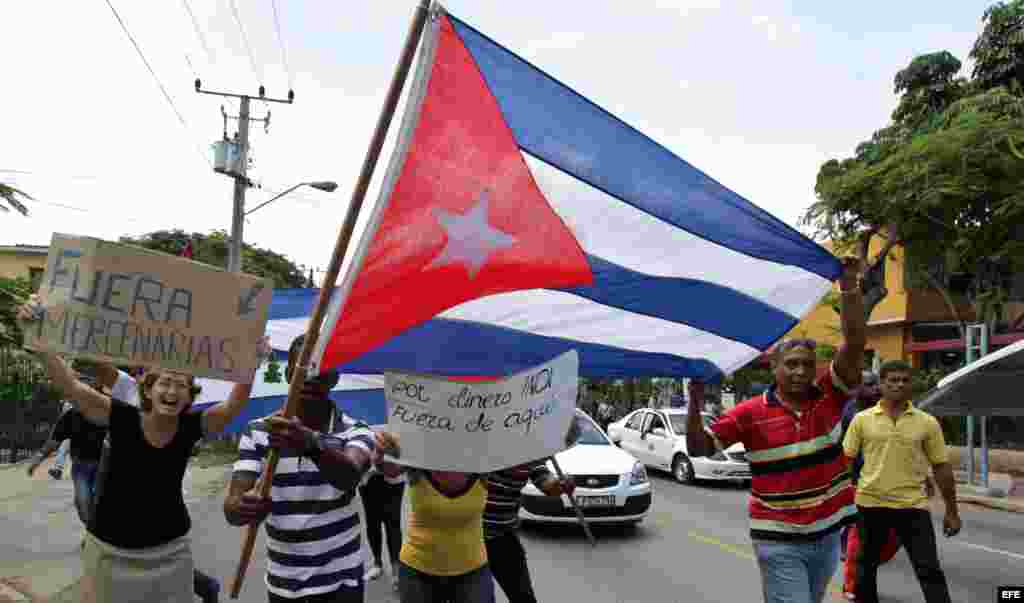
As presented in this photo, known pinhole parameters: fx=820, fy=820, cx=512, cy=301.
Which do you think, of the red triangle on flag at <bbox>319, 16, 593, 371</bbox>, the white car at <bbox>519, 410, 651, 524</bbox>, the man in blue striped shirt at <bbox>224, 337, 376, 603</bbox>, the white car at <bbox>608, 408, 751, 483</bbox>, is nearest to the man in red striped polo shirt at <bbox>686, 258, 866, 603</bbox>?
the red triangle on flag at <bbox>319, 16, 593, 371</bbox>

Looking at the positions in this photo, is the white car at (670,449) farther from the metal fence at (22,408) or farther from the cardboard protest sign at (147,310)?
the cardboard protest sign at (147,310)

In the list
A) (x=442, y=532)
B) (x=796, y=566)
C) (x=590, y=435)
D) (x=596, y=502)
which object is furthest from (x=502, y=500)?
(x=590, y=435)

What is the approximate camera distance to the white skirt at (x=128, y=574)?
328 cm

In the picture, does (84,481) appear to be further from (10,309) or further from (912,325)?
(912,325)

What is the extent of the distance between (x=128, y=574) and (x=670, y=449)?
1392 cm

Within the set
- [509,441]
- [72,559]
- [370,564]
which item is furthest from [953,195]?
[72,559]

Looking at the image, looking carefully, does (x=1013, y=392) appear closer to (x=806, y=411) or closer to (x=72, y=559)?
(x=806, y=411)

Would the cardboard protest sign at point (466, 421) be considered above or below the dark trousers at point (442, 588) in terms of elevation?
above

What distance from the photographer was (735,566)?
26.9 ft

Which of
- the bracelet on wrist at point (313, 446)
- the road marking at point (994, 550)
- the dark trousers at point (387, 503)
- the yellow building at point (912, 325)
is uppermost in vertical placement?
the yellow building at point (912, 325)

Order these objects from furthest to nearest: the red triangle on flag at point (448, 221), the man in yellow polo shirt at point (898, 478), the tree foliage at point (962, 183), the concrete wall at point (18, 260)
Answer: the concrete wall at point (18, 260) → the tree foliage at point (962, 183) → the man in yellow polo shirt at point (898, 478) → the red triangle on flag at point (448, 221)

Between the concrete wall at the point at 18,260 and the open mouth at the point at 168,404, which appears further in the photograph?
the concrete wall at the point at 18,260

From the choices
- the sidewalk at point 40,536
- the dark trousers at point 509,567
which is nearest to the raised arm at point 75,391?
the dark trousers at point 509,567

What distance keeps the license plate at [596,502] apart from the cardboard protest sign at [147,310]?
263 inches
